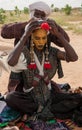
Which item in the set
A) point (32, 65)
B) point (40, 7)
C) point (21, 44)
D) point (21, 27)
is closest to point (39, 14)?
point (40, 7)

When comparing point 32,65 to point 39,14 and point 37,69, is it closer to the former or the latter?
point 37,69

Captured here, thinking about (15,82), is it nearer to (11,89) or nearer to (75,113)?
(11,89)

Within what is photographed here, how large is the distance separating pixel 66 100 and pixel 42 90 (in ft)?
1.22

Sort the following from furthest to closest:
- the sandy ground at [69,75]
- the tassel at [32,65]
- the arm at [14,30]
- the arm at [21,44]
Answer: the sandy ground at [69,75]
the arm at [14,30]
the tassel at [32,65]
the arm at [21,44]

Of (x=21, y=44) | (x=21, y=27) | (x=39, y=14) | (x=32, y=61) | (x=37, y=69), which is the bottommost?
(x=37, y=69)

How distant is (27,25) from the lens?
4.84 meters

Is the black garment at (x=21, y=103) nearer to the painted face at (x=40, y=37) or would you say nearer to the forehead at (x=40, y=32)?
the painted face at (x=40, y=37)

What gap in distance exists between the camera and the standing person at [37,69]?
16.1ft

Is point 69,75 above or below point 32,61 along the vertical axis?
below

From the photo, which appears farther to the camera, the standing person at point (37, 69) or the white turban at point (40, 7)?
the white turban at point (40, 7)

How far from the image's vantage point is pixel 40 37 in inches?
192

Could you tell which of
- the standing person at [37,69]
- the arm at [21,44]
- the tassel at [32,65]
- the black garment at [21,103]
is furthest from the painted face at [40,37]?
the black garment at [21,103]

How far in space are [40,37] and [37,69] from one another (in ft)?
1.53

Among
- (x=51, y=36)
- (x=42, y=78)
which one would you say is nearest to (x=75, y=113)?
(x=42, y=78)
